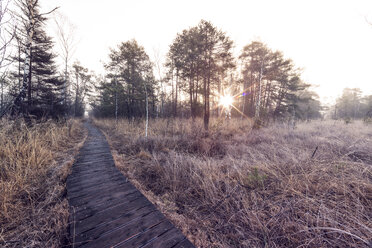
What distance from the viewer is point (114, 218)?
1.75 meters

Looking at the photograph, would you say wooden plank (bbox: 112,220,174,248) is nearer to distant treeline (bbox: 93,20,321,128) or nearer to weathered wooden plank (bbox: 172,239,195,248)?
weathered wooden plank (bbox: 172,239,195,248)

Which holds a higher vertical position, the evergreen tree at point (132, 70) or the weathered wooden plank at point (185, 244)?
the evergreen tree at point (132, 70)

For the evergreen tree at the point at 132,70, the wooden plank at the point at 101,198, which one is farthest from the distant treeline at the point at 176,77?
the wooden plank at the point at 101,198

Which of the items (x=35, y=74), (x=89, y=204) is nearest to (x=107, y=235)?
(x=89, y=204)

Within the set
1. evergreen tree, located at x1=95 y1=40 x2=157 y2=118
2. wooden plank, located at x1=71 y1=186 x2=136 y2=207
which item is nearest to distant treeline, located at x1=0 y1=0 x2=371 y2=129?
evergreen tree, located at x1=95 y1=40 x2=157 y2=118

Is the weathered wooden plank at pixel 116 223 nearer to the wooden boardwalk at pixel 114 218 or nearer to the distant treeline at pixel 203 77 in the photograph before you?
the wooden boardwalk at pixel 114 218

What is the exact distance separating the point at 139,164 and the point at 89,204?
1.90 m

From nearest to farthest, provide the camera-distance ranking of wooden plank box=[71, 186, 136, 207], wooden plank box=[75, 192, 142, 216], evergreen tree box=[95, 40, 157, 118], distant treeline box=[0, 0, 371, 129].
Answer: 1. wooden plank box=[75, 192, 142, 216]
2. wooden plank box=[71, 186, 136, 207]
3. distant treeline box=[0, 0, 371, 129]
4. evergreen tree box=[95, 40, 157, 118]

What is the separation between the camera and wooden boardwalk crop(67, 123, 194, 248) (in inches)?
56.4

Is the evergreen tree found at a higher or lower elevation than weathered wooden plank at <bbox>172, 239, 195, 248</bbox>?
higher

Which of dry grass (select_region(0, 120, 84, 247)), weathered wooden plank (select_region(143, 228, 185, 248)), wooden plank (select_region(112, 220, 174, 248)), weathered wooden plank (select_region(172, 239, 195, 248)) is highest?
dry grass (select_region(0, 120, 84, 247))

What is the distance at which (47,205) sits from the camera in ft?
6.33

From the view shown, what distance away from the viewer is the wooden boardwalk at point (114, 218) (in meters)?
1.43

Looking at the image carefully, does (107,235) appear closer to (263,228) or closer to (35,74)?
(263,228)
